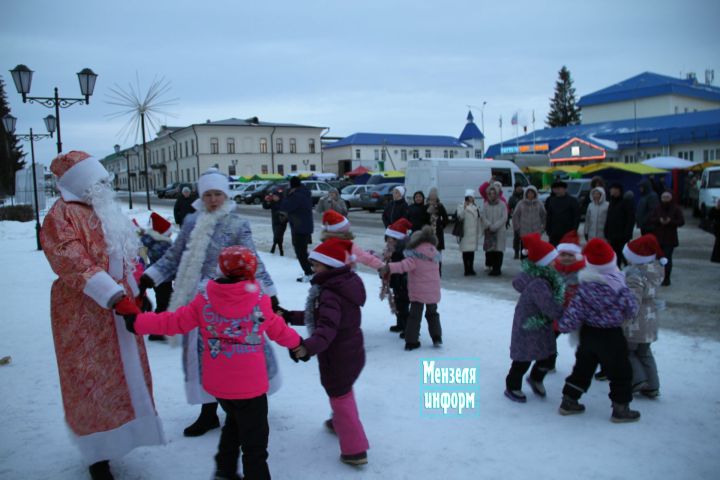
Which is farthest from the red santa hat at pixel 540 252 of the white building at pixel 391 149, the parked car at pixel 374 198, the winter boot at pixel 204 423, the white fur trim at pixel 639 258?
the white building at pixel 391 149

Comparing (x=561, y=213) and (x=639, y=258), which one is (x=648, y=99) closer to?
(x=561, y=213)

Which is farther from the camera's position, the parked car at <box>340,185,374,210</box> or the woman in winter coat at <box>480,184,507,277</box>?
the parked car at <box>340,185,374,210</box>

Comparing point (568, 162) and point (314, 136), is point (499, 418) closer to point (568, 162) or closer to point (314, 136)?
point (568, 162)

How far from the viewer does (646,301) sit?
3.97 meters

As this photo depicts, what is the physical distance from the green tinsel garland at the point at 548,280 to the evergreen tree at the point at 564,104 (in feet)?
273

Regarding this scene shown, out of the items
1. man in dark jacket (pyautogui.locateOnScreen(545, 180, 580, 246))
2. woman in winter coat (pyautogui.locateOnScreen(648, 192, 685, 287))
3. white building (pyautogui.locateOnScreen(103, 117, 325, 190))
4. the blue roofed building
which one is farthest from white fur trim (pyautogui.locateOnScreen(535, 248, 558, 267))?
white building (pyautogui.locateOnScreen(103, 117, 325, 190))

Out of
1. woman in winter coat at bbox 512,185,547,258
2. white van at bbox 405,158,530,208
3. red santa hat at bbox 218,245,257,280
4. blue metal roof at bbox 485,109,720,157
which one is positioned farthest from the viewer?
blue metal roof at bbox 485,109,720,157

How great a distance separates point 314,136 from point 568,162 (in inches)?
1685

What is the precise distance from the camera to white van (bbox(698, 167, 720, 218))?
57.1 feet

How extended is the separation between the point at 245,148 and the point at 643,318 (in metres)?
69.3

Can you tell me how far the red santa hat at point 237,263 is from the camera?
2.58 m

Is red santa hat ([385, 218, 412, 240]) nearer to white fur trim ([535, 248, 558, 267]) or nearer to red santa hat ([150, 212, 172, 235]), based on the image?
white fur trim ([535, 248, 558, 267])

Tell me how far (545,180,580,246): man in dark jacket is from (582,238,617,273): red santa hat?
5466 millimetres

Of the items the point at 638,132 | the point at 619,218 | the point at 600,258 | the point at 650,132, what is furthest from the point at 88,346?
the point at 638,132
